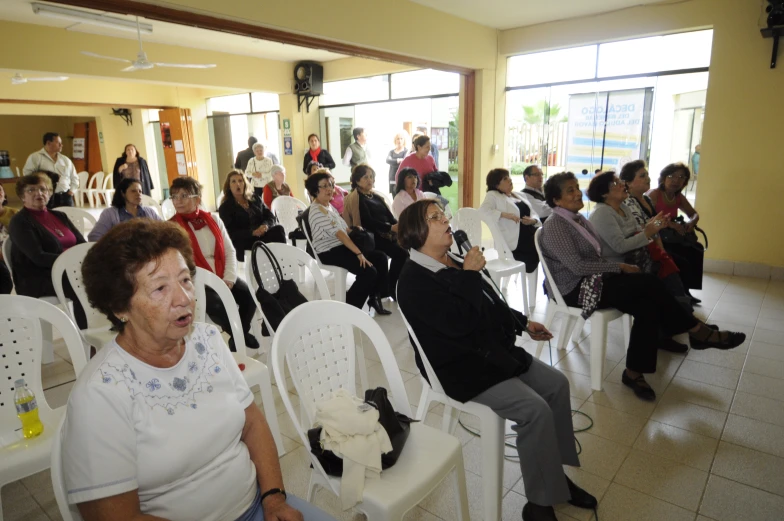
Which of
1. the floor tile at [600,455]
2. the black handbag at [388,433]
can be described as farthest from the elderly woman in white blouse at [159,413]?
the floor tile at [600,455]

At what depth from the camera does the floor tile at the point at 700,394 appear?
263 centimetres

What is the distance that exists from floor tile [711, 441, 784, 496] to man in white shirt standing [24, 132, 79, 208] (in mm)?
6995

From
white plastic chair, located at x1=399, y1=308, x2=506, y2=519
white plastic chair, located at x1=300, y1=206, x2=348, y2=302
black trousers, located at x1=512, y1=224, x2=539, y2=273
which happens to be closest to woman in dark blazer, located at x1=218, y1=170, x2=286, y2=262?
white plastic chair, located at x1=300, y1=206, x2=348, y2=302

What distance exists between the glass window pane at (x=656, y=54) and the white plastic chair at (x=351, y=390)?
5394mm

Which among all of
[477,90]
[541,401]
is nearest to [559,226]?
[541,401]

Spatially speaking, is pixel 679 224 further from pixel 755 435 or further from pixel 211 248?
pixel 211 248

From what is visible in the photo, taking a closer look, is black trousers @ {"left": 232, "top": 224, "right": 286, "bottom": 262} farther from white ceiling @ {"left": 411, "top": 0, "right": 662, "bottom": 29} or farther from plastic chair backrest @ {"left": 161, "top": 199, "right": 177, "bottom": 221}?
white ceiling @ {"left": 411, "top": 0, "right": 662, "bottom": 29}

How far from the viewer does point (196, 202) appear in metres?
3.18

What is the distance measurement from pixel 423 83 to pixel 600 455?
251 inches

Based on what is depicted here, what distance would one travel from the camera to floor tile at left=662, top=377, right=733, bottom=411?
8.64 ft

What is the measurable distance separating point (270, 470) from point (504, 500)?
1.10 m

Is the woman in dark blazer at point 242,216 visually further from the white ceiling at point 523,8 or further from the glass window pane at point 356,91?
the glass window pane at point 356,91

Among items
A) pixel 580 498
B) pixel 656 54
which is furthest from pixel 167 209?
pixel 656 54

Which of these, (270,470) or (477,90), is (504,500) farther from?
(477,90)
